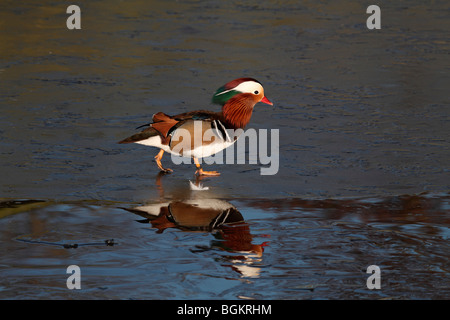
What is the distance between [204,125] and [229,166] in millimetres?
731

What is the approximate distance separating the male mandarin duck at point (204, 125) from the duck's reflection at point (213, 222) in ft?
1.51

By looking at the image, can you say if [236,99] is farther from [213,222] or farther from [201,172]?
[213,222]

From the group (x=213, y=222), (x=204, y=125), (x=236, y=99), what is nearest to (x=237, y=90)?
(x=236, y=99)

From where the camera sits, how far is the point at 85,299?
4.77 m

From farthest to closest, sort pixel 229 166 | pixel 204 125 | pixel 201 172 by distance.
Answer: pixel 229 166
pixel 201 172
pixel 204 125

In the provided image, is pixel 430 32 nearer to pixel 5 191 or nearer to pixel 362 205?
pixel 362 205

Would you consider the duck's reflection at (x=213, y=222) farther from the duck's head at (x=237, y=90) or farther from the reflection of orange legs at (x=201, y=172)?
the duck's head at (x=237, y=90)

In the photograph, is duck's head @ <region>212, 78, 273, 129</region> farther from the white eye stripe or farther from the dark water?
the dark water

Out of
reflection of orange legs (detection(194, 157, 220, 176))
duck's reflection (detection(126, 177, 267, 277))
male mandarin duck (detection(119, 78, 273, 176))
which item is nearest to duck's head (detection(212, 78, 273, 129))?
male mandarin duck (detection(119, 78, 273, 176))

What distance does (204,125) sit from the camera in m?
7.09

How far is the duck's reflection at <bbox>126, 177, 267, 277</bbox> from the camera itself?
5.38 m

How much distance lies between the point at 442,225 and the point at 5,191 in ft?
12.1

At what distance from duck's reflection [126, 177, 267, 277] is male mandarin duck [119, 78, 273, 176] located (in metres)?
0.46

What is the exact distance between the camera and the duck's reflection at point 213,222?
538 cm
